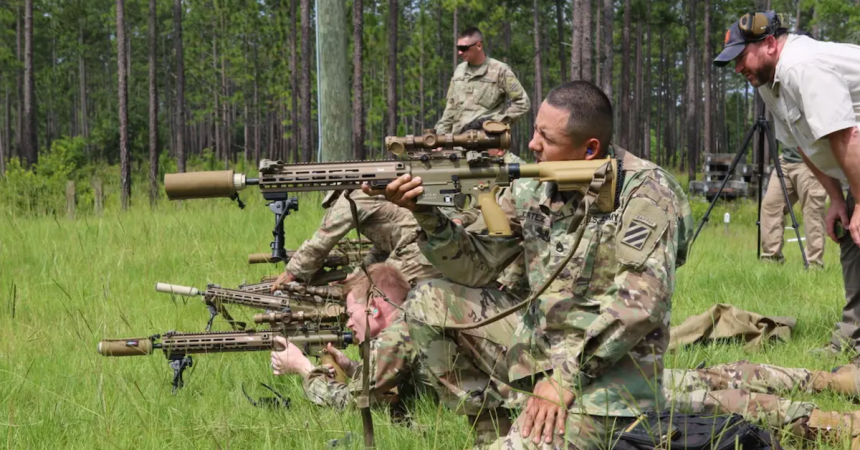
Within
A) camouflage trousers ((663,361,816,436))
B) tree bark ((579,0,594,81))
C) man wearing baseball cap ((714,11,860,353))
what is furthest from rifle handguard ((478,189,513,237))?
tree bark ((579,0,594,81))

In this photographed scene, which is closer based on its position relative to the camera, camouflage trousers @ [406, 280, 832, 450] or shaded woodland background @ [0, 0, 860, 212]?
camouflage trousers @ [406, 280, 832, 450]

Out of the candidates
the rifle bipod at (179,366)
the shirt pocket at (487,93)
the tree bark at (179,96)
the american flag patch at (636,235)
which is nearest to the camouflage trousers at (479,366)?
the american flag patch at (636,235)

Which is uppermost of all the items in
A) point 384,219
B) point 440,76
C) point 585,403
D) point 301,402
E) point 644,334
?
point 440,76

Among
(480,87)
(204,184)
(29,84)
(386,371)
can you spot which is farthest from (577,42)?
(29,84)

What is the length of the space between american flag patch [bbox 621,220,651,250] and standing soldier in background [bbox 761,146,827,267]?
17.1 feet

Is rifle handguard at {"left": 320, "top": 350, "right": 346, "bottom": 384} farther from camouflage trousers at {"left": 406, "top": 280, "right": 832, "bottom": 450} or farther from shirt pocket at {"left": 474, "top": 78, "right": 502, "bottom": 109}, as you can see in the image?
shirt pocket at {"left": 474, "top": 78, "right": 502, "bottom": 109}

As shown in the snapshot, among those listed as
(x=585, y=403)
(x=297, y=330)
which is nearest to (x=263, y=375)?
(x=297, y=330)

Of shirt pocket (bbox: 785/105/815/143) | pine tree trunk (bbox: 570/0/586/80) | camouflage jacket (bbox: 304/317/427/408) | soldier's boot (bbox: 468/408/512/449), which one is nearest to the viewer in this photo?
soldier's boot (bbox: 468/408/512/449)

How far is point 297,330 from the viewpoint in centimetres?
386

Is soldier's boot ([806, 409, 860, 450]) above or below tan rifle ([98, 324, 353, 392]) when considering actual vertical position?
below

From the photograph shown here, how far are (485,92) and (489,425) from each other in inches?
222

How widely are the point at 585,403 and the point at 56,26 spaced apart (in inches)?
1556

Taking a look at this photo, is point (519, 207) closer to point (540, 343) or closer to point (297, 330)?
point (540, 343)

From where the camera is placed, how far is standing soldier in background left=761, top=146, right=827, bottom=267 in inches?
289
